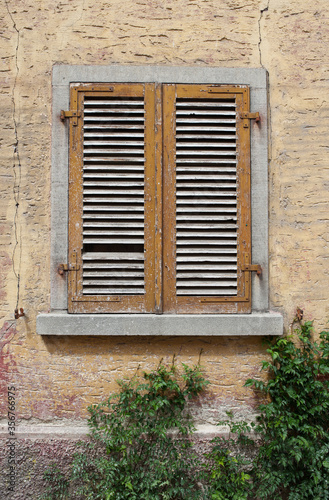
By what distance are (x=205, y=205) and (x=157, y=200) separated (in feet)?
1.33

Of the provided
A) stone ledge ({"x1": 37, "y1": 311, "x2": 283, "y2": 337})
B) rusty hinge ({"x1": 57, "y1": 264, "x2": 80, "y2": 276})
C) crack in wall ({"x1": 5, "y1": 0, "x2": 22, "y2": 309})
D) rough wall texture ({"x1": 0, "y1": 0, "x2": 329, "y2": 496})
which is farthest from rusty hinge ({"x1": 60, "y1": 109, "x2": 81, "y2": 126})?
stone ledge ({"x1": 37, "y1": 311, "x2": 283, "y2": 337})

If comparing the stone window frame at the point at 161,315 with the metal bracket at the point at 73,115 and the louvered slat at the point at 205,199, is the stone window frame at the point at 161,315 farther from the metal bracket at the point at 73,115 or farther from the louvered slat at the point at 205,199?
the louvered slat at the point at 205,199

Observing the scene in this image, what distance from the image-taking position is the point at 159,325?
2.89 metres

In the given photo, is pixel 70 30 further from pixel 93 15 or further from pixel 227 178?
pixel 227 178

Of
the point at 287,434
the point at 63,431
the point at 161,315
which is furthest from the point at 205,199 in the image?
the point at 63,431

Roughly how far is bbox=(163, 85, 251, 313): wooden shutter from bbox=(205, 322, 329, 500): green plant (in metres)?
0.57

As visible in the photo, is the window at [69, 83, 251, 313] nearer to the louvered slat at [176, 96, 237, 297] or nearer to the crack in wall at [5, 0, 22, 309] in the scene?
the louvered slat at [176, 96, 237, 297]

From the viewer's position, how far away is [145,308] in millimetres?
2949

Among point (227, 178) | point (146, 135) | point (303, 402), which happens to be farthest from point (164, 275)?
point (303, 402)

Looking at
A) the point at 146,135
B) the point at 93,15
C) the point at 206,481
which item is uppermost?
the point at 93,15

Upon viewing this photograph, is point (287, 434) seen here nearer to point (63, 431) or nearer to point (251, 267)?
point (251, 267)

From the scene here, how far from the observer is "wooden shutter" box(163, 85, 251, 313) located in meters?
2.98

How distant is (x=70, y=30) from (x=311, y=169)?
2325 mm

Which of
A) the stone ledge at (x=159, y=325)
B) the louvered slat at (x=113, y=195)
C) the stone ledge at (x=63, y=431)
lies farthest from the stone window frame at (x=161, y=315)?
the stone ledge at (x=63, y=431)
